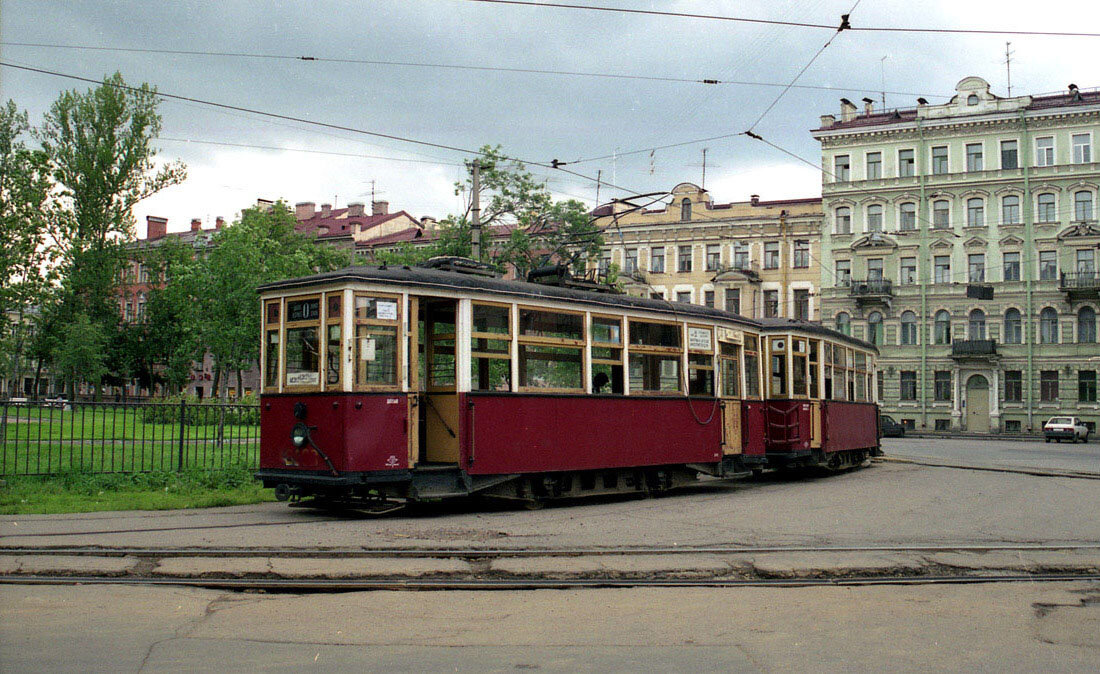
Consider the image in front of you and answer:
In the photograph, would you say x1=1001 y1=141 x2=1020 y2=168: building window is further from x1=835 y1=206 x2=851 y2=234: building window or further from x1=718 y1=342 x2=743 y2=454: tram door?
x1=718 y1=342 x2=743 y2=454: tram door

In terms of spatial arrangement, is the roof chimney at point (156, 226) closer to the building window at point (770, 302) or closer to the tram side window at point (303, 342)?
the building window at point (770, 302)

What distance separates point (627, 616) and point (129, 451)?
9.96 m

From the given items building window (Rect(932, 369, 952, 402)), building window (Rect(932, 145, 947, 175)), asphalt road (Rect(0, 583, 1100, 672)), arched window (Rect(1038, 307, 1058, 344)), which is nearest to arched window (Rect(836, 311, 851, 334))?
building window (Rect(932, 369, 952, 402))

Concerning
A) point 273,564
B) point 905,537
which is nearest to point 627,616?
point 273,564

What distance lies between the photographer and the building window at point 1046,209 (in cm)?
5116

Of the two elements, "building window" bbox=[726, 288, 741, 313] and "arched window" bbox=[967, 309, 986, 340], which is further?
"building window" bbox=[726, 288, 741, 313]

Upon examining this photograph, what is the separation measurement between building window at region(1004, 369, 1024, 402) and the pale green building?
66 millimetres

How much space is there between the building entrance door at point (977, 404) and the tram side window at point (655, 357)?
41.4 metres

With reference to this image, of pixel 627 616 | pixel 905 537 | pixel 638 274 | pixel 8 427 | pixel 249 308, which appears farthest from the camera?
pixel 638 274

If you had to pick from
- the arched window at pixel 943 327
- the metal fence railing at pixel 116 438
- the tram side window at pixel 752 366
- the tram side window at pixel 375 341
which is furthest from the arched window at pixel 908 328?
the tram side window at pixel 375 341

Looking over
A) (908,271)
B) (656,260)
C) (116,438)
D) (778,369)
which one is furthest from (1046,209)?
(116,438)

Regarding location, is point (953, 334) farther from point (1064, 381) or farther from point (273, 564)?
point (273, 564)

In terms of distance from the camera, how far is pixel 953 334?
52438mm

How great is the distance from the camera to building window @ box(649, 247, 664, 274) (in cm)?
6009
